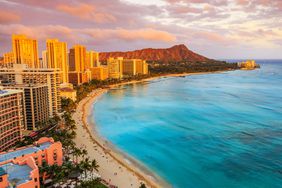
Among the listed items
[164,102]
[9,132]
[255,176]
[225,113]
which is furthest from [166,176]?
[164,102]

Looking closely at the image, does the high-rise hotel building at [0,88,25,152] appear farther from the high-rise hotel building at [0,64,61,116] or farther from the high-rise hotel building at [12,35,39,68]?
the high-rise hotel building at [12,35,39,68]

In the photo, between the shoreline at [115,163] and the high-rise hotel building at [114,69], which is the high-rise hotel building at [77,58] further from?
the shoreline at [115,163]

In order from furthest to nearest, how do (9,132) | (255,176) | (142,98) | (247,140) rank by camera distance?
(142,98) → (247,140) → (9,132) → (255,176)

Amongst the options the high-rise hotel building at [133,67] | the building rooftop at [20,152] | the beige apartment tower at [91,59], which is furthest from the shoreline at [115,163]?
the high-rise hotel building at [133,67]

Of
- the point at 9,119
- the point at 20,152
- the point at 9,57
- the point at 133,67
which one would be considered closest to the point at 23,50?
the point at 9,57

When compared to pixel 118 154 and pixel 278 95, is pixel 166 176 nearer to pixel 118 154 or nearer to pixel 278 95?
pixel 118 154

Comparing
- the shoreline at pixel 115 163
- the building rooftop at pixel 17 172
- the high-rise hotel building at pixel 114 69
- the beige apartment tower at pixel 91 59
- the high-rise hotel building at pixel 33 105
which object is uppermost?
the beige apartment tower at pixel 91 59

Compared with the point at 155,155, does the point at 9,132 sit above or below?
above
